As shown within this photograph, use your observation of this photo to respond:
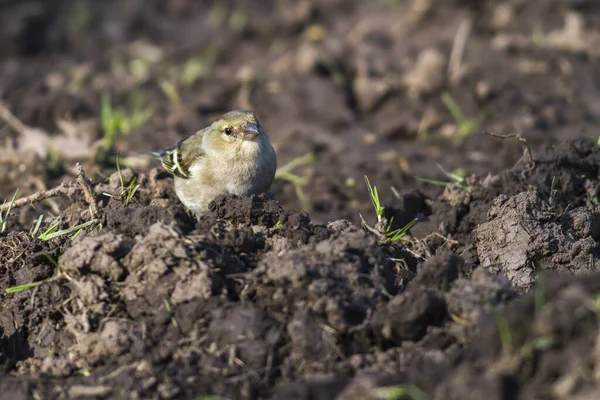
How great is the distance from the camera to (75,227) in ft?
18.4

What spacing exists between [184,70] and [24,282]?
6.87m

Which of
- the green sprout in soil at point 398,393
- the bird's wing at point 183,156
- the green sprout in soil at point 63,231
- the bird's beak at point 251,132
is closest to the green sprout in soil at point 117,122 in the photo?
the bird's wing at point 183,156

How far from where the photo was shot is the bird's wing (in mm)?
6793

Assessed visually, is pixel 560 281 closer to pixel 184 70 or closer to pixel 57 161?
pixel 57 161

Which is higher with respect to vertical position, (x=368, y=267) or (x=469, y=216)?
(x=368, y=267)

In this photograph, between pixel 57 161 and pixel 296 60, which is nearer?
pixel 57 161

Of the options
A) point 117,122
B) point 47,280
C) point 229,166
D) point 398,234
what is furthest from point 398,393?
point 117,122

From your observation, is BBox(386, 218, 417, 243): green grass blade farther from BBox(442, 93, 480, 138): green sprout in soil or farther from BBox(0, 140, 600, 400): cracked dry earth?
BBox(442, 93, 480, 138): green sprout in soil

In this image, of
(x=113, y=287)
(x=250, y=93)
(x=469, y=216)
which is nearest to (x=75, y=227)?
(x=113, y=287)

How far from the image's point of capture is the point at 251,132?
6543 millimetres

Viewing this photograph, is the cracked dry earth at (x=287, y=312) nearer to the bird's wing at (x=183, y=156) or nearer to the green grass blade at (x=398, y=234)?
the green grass blade at (x=398, y=234)

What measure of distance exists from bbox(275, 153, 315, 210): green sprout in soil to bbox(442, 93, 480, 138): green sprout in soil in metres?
1.85

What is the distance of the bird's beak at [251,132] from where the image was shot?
21.4 ft

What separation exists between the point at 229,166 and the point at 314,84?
4.17 metres
